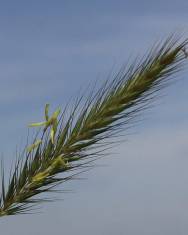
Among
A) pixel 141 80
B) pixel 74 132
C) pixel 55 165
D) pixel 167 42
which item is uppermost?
pixel 167 42

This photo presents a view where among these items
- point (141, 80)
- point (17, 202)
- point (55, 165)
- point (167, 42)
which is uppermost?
point (167, 42)

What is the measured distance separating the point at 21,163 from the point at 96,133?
71 cm

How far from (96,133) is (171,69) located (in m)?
0.65

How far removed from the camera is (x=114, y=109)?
9.78 feet

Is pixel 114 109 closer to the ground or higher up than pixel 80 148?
higher up

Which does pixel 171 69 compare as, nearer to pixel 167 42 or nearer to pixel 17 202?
pixel 167 42

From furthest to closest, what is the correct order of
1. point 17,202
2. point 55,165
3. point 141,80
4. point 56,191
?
point 56,191 → point 17,202 → point 55,165 → point 141,80

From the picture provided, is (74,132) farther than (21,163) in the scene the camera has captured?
No

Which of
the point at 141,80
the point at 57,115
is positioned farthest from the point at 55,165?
the point at 141,80

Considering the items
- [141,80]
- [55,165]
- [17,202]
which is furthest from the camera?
[17,202]

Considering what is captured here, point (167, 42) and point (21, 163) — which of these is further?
point (21, 163)

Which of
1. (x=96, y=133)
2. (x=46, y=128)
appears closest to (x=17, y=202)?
(x=46, y=128)

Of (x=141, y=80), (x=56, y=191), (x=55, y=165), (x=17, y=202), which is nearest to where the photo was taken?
(x=141, y=80)

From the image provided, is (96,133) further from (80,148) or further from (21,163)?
(21,163)
